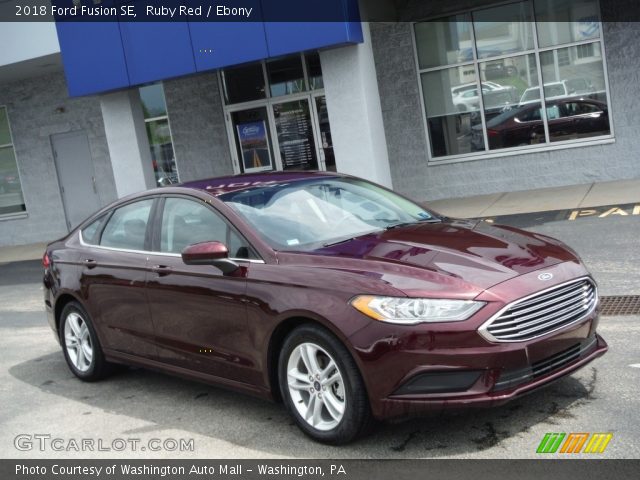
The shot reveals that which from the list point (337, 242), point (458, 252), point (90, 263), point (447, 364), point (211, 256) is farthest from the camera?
point (90, 263)

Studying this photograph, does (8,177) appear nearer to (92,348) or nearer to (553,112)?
(553,112)

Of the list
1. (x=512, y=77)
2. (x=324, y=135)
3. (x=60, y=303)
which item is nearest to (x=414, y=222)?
(x=60, y=303)

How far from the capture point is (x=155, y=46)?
43.1ft

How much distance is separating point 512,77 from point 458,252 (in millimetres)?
9848

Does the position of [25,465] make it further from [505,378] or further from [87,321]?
Answer: [505,378]

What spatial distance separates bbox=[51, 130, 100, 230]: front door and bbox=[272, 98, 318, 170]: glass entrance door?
4878 millimetres

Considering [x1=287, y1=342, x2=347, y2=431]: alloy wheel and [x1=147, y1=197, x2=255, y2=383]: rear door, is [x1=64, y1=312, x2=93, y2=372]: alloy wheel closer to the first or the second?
[x1=147, y1=197, x2=255, y2=383]: rear door

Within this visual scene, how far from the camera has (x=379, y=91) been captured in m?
14.7

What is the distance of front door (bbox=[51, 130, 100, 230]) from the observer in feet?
58.5

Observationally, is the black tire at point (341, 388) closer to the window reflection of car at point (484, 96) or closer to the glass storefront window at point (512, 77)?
the glass storefront window at point (512, 77)

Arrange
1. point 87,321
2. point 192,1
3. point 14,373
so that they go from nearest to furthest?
1. point 87,321
2. point 14,373
3. point 192,1

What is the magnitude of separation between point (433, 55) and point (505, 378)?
10970 millimetres

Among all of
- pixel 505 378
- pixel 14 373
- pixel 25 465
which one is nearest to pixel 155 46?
pixel 14 373

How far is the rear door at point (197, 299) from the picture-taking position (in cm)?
496
